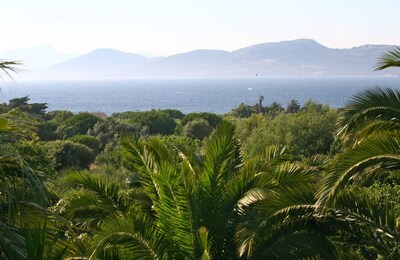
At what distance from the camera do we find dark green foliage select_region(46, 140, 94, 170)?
26.9 m

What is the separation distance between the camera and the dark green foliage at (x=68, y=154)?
2687 centimetres

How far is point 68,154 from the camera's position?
90.5 ft

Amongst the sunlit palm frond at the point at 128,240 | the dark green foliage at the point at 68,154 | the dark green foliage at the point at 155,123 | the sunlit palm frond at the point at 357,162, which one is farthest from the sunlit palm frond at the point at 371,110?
the dark green foliage at the point at 155,123

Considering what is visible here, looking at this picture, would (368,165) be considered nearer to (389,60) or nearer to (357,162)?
(357,162)

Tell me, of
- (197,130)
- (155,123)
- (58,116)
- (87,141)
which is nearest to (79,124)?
(155,123)

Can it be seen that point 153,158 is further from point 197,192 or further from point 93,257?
point 93,257

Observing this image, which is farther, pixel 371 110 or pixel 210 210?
pixel 210 210

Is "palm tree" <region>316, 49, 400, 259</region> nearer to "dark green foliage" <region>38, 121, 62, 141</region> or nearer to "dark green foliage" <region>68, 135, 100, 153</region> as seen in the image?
"dark green foliage" <region>68, 135, 100, 153</region>

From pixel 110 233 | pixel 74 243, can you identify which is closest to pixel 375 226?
pixel 110 233

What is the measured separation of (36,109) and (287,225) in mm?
44382

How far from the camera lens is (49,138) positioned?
36.9 m

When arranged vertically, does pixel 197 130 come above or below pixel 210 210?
below

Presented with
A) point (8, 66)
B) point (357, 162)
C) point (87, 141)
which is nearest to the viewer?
point (8, 66)

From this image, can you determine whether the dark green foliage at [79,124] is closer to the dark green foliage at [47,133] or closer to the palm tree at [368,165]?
the dark green foliage at [47,133]
